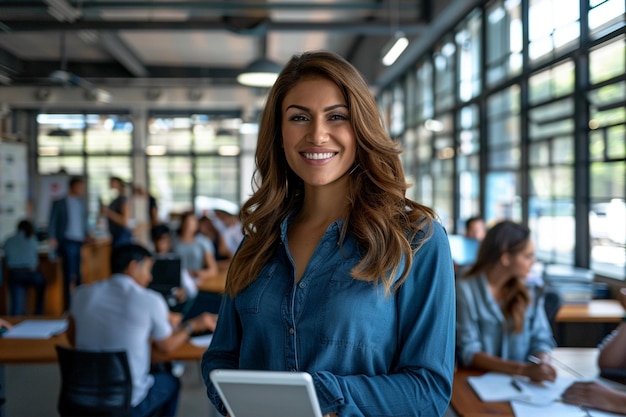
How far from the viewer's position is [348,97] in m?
1.30

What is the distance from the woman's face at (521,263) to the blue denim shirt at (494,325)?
0.13 metres

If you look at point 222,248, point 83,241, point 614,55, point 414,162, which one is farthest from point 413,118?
point 614,55

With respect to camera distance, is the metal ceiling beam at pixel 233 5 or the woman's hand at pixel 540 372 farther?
the metal ceiling beam at pixel 233 5

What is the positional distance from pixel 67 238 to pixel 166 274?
406 centimetres

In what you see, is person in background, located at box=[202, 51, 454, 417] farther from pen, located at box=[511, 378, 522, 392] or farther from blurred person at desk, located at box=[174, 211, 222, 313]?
blurred person at desk, located at box=[174, 211, 222, 313]

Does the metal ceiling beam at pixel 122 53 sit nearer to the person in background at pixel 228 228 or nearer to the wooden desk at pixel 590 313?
the person in background at pixel 228 228

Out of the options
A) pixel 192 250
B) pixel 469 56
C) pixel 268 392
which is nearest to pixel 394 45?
pixel 469 56

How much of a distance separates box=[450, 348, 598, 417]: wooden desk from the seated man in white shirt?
1503 millimetres

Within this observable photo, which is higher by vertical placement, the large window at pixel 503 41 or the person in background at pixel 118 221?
the large window at pixel 503 41

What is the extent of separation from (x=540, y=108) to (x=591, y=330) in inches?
89.6

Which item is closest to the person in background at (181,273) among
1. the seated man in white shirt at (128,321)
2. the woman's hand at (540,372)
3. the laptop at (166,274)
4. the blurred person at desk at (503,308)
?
the laptop at (166,274)

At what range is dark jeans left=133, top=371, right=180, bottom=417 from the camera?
10.6ft

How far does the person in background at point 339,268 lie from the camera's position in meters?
1.19

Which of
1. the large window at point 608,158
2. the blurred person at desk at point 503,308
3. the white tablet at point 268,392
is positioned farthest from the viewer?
the large window at point 608,158
